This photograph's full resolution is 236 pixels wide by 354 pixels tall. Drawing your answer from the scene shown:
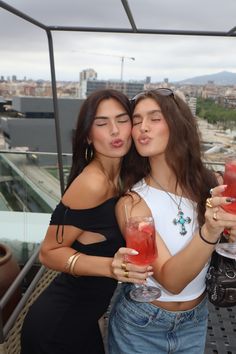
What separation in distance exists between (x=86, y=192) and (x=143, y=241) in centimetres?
31

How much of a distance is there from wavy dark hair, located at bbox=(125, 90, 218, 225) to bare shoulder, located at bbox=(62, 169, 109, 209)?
12 cm

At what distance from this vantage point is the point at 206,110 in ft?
6.76

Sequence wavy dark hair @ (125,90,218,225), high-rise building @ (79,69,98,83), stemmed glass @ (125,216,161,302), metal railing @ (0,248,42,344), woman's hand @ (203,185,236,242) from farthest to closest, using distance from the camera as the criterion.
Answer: high-rise building @ (79,69,98,83) → metal railing @ (0,248,42,344) → wavy dark hair @ (125,90,218,225) → stemmed glass @ (125,216,161,302) → woman's hand @ (203,185,236,242)

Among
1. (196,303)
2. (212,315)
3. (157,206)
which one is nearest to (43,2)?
(157,206)

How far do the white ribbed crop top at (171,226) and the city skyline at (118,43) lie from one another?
0.70 meters

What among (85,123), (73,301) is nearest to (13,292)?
(73,301)

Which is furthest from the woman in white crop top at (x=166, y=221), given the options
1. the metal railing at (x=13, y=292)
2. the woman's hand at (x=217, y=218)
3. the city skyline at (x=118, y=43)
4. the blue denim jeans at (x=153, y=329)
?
the metal railing at (x=13, y=292)

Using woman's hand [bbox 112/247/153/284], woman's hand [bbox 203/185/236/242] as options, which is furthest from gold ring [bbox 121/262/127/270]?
woman's hand [bbox 203/185/236/242]

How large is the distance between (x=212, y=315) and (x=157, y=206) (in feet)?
4.06

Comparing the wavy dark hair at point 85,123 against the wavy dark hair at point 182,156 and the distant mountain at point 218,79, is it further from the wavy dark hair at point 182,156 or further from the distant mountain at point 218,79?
the distant mountain at point 218,79

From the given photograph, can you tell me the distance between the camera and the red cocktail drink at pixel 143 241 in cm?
124

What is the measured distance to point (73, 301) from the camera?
146 centimetres

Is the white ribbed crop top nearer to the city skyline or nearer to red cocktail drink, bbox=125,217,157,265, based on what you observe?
red cocktail drink, bbox=125,217,157,265

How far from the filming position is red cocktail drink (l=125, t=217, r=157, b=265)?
4.07ft
